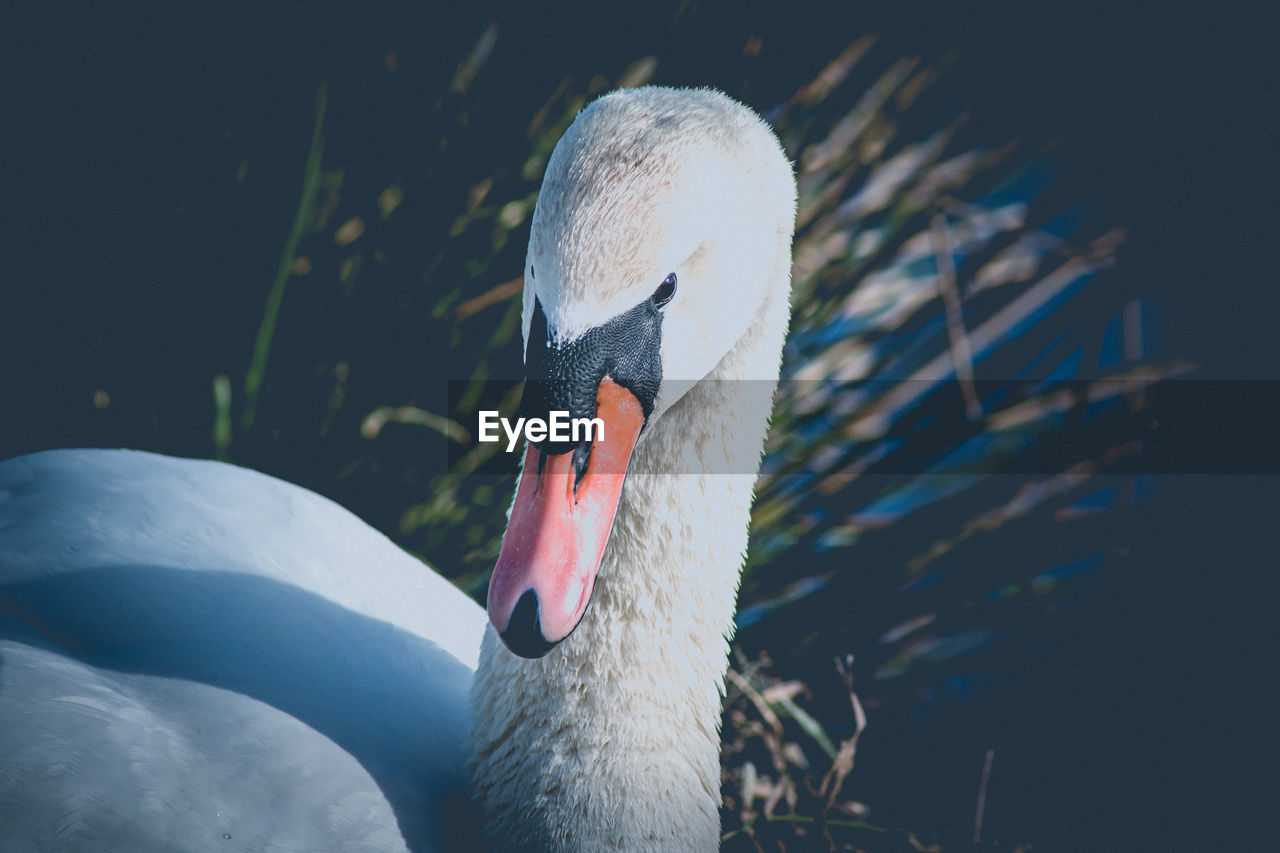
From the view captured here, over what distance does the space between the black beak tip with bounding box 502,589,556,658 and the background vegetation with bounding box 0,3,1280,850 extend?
1219 millimetres

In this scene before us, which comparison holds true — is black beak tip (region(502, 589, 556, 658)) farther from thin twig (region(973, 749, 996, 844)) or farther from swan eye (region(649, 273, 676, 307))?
thin twig (region(973, 749, 996, 844))

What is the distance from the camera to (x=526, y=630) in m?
0.74

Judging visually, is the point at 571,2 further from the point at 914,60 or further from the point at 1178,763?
the point at 1178,763

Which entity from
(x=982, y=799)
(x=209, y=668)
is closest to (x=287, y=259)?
(x=209, y=668)

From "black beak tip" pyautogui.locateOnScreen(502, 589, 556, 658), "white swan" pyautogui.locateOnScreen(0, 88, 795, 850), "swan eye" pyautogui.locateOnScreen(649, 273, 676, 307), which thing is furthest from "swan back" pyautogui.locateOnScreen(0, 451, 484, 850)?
"swan eye" pyautogui.locateOnScreen(649, 273, 676, 307)

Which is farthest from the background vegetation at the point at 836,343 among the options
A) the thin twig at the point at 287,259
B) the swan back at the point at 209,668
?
the swan back at the point at 209,668

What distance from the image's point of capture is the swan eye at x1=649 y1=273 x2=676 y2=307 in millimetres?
815

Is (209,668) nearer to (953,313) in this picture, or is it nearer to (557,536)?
(557,536)

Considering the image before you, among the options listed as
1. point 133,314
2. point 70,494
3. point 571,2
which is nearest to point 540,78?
point 571,2

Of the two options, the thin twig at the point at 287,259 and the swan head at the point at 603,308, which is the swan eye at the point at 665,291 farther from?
the thin twig at the point at 287,259

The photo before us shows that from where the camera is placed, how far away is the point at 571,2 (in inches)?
76.2

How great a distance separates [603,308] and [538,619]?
0.87ft

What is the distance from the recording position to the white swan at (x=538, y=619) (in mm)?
764

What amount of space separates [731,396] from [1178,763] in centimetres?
149
